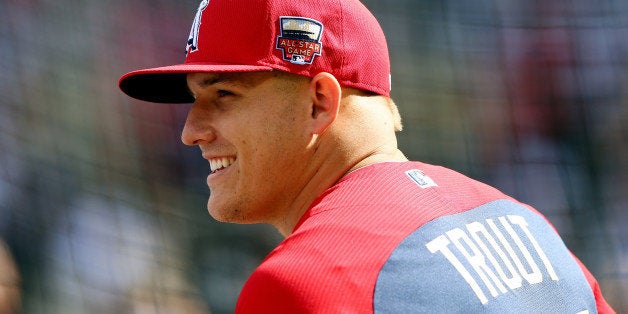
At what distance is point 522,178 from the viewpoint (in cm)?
557

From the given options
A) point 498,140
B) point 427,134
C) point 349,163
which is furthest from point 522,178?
point 349,163

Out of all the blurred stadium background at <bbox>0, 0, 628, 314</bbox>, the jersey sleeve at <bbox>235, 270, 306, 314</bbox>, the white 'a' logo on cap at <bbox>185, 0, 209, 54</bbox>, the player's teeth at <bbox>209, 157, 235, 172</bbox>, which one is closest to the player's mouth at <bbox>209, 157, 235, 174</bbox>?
the player's teeth at <bbox>209, 157, 235, 172</bbox>

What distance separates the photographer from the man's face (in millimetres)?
1882

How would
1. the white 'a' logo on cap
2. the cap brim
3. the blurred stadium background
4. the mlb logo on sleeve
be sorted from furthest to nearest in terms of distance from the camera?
the blurred stadium background, the cap brim, the white 'a' logo on cap, the mlb logo on sleeve

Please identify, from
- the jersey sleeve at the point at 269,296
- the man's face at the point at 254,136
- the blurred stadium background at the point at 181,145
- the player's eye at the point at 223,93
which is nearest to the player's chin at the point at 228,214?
the man's face at the point at 254,136

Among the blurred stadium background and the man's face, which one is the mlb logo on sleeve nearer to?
the man's face

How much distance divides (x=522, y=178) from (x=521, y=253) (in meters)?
4.03

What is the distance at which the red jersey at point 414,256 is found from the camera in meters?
1.39

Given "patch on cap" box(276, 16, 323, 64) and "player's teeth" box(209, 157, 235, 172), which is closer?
"patch on cap" box(276, 16, 323, 64)

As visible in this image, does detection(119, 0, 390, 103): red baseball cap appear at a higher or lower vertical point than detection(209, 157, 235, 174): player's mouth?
higher

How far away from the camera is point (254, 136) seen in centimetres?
189

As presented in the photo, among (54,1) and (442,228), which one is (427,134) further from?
(442,228)

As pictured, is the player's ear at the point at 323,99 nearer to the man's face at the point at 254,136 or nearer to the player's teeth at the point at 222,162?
the man's face at the point at 254,136

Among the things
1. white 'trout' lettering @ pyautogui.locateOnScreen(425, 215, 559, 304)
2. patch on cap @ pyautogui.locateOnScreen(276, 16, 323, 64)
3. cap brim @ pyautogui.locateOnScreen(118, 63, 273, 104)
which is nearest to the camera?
white 'trout' lettering @ pyautogui.locateOnScreen(425, 215, 559, 304)
